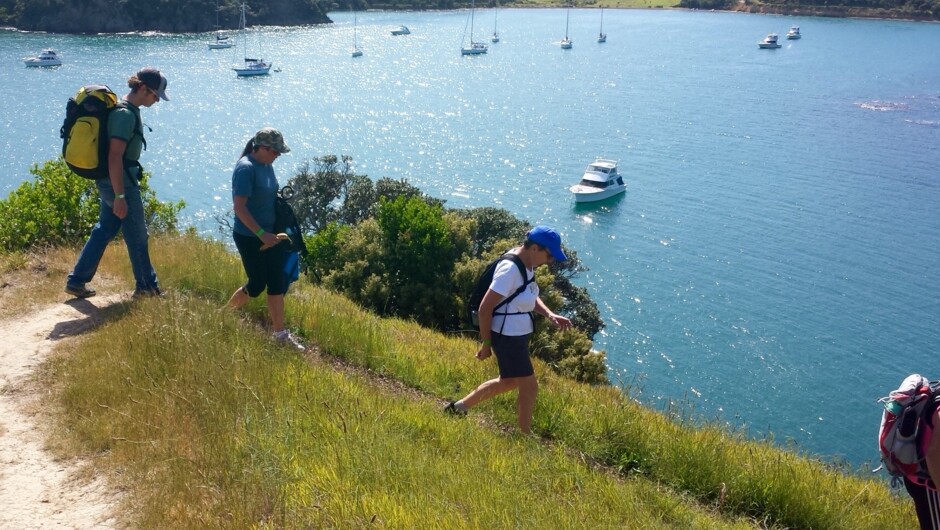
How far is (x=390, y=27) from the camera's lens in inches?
4518

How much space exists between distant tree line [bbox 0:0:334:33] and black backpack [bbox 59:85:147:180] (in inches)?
4106

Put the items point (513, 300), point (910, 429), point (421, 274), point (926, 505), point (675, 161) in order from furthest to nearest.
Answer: point (675, 161)
point (421, 274)
point (513, 300)
point (926, 505)
point (910, 429)

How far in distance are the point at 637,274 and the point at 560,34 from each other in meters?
86.4

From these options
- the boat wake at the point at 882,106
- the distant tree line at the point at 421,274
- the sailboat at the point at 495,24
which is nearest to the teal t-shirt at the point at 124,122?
the distant tree line at the point at 421,274

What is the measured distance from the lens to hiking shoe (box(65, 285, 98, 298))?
7.47 metres

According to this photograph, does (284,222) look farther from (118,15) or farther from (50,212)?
(118,15)

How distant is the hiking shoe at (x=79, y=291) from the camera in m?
7.47

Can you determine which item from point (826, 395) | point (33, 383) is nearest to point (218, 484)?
point (33, 383)

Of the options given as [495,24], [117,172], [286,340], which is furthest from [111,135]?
[495,24]

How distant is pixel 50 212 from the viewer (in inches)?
425

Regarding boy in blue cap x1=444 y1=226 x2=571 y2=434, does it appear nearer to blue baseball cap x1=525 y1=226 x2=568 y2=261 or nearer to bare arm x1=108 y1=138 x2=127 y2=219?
blue baseball cap x1=525 y1=226 x2=568 y2=261

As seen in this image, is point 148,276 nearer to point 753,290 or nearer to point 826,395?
point 826,395

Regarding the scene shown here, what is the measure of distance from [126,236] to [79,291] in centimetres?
85

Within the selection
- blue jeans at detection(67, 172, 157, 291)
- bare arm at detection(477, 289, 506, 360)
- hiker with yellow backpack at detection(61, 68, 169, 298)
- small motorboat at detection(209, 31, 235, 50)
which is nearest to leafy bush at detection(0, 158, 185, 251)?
blue jeans at detection(67, 172, 157, 291)
